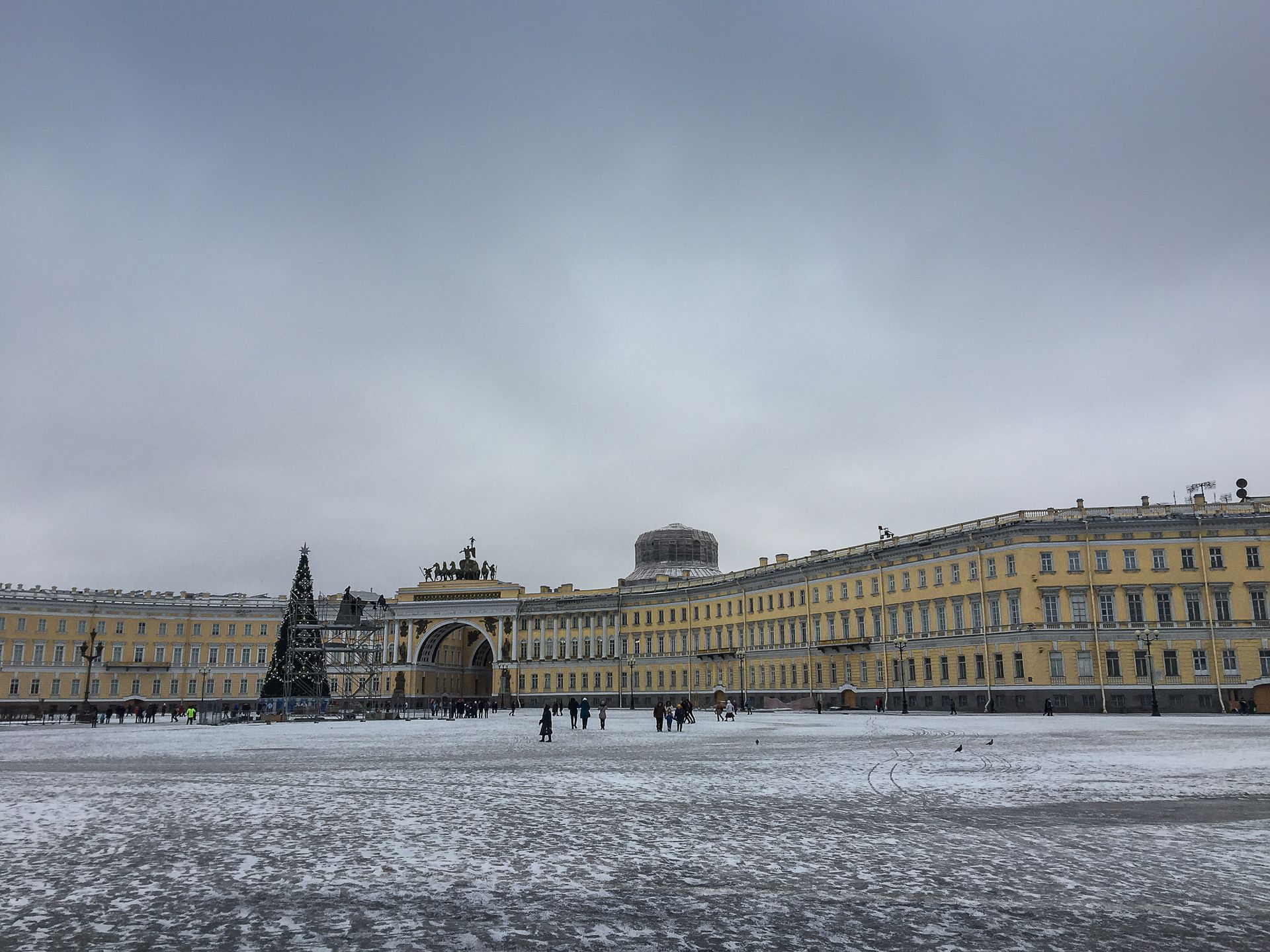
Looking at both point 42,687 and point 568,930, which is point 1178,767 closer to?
point 568,930

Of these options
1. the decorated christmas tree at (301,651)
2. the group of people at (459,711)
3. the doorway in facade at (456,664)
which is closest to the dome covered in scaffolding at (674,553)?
the doorway in facade at (456,664)

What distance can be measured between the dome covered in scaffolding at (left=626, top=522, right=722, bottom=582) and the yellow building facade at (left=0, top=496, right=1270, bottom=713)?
0.25 metres

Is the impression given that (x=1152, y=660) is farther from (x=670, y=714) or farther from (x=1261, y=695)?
(x=670, y=714)

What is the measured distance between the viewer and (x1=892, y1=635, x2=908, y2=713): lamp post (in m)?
67.9

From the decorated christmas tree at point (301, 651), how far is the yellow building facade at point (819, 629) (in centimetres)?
1267

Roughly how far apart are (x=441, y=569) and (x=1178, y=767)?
11575cm

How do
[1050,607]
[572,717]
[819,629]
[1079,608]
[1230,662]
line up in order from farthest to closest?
[819,629], [1050,607], [1079,608], [1230,662], [572,717]

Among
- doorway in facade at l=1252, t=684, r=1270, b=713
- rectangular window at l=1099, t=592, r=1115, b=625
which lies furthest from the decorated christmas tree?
doorway in facade at l=1252, t=684, r=1270, b=713

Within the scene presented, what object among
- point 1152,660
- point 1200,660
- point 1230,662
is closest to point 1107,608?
point 1152,660

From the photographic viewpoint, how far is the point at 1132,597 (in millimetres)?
63844

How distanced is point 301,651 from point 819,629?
1711 inches

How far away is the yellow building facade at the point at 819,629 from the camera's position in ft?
205

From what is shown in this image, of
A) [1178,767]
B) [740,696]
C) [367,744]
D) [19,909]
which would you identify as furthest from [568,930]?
[740,696]

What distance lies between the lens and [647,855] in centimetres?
1159
